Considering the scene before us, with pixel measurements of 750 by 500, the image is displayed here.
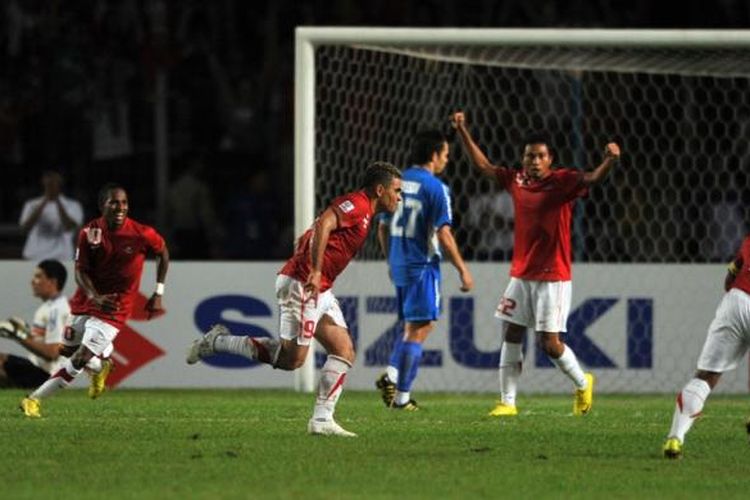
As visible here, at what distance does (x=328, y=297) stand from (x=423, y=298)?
3.20 m

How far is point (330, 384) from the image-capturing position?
12.0 metres

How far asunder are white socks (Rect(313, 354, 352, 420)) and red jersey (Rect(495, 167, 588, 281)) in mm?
2836

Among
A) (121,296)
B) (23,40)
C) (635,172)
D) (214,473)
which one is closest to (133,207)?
(23,40)

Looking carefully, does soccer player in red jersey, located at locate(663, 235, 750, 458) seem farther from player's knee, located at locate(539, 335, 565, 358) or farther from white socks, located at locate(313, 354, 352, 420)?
player's knee, located at locate(539, 335, 565, 358)

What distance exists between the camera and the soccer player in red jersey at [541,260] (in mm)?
14438

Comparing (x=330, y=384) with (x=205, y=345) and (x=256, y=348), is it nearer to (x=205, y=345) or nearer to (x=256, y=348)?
(x=256, y=348)

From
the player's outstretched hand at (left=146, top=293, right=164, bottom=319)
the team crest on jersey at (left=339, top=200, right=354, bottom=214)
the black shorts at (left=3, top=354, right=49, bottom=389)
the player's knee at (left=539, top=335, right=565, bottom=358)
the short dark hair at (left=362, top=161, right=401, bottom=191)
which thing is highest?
the short dark hair at (left=362, top=161, right=401, bottom=191)

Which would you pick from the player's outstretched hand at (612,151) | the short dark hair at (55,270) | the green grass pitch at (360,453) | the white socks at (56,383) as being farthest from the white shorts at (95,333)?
the player's outstretched hand at (612,151)

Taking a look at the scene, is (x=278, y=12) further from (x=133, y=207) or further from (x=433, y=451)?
(x=433, y=451)

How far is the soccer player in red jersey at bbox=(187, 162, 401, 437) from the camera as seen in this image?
12039 mm

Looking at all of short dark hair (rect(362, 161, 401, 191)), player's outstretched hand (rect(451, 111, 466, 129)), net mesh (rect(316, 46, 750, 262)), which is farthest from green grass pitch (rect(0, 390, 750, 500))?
net mesh (rect(316, 46, 750, 262))

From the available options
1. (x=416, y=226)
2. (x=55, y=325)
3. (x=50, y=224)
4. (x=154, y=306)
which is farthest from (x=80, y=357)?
(x=50, y=224)

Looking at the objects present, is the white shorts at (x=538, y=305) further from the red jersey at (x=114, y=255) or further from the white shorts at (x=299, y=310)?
the red jersey at (x=114, y=255)

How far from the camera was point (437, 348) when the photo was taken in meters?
18.7
